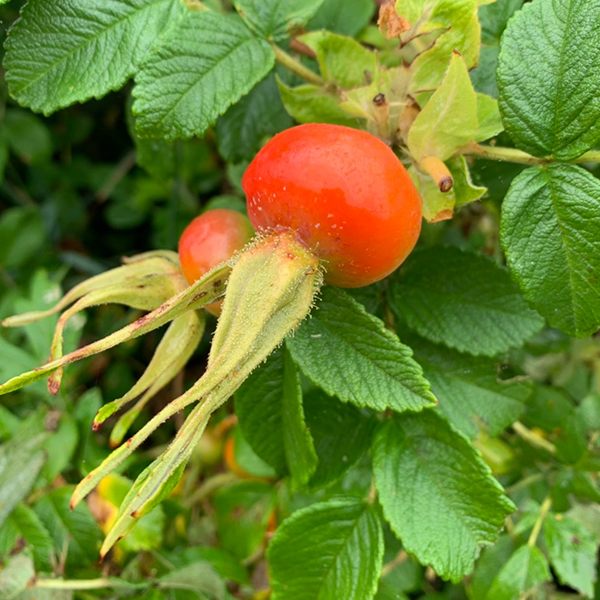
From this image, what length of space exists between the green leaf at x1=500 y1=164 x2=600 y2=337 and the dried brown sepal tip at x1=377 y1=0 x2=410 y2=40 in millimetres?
309

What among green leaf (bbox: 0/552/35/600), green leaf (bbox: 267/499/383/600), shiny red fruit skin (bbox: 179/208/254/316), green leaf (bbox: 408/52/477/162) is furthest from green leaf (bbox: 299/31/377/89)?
green leaf (bbox: 0/552/35/600)

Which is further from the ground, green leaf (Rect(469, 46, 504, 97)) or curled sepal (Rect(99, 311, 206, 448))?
green leaf (Rect(469, 46, 504, 97))

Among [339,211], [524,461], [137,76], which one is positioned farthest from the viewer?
[524,461]

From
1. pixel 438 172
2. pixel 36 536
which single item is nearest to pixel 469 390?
pixel 438 172

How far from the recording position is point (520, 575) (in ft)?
4.59

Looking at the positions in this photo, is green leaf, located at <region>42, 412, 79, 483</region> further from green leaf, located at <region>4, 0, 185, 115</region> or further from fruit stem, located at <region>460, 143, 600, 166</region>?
fruit stem, located at <region>460, 143, 600, 166</region>

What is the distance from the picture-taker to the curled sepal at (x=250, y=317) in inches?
33.1

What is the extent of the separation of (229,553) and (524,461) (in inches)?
33.0

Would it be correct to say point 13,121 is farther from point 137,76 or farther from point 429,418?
point 429,418

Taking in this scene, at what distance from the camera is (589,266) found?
3.31 feet

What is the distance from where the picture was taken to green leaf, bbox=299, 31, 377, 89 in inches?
46.5

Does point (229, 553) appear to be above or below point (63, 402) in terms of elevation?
below

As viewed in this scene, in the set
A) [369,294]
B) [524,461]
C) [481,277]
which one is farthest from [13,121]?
[524,461]

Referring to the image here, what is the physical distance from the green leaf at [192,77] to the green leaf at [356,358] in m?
0.37
